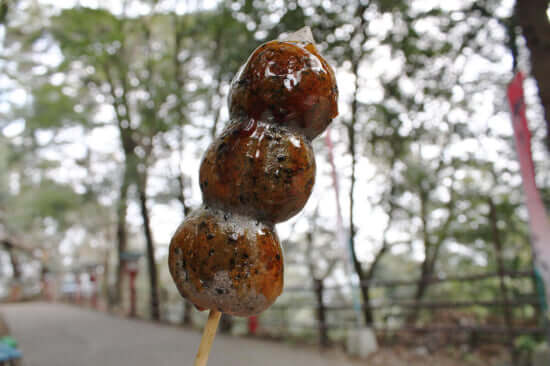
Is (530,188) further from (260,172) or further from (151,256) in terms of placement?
Result: (151,256)

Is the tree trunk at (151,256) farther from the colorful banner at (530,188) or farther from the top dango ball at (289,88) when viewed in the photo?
the top dango ball at (289,88)

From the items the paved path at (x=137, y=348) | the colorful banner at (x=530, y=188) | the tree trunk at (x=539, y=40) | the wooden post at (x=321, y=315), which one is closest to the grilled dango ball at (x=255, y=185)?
the tree trunk at (x=539, y=40)

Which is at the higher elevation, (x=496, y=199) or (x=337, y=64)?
(x=337, y=64)

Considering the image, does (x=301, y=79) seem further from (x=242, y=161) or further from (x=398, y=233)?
(x=398, y=233)

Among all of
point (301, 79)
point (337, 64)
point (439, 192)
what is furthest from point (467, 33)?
point (301, 79)

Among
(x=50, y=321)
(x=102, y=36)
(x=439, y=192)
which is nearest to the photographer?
(x=439, y=192)

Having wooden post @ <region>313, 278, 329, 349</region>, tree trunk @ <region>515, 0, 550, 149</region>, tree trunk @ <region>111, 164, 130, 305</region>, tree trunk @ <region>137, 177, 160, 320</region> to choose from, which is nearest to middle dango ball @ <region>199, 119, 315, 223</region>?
tree trunk @ <region>515, 0, 550, 149</region>

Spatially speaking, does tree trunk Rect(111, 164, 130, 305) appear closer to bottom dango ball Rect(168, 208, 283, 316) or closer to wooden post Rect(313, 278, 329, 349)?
wooden post Rect(313, 278, 329, 349)
